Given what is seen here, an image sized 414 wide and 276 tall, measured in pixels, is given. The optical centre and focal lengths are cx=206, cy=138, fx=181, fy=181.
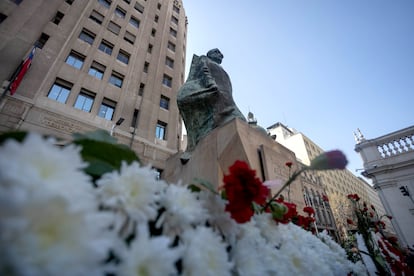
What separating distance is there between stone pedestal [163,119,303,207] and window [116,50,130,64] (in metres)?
11.4

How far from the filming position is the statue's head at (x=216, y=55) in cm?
366

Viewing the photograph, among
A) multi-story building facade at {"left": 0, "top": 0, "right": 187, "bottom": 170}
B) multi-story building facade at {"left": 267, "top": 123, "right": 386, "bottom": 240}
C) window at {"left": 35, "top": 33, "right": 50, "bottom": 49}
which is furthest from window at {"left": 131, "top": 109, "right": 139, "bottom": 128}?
multi-story building facade at {"left": 267, "top": 123, "right": 386, "bottom": 240}

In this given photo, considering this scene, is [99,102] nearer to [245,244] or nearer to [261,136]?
[261,136]

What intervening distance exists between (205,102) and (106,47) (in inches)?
448

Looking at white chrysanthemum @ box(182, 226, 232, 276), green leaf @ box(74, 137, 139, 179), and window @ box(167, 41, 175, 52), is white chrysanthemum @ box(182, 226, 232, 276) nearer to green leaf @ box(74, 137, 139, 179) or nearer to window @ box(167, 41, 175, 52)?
green leaf @ box(74, 137, 139, 179)

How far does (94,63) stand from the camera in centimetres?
995

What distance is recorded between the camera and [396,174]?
8406 millimetres

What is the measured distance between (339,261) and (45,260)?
4.69 ft

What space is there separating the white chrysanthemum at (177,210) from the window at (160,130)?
10146mm

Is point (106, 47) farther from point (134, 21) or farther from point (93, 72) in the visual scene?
point (134, 21)

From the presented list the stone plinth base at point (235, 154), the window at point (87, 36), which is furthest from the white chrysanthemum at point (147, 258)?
the window at point (87, 36)

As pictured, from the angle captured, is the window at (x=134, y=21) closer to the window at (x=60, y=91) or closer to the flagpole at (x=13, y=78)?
the window at (x=60, y=91)

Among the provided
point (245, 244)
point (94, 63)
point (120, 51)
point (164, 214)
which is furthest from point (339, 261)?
point (120, 51)

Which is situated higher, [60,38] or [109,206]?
[60,38]
